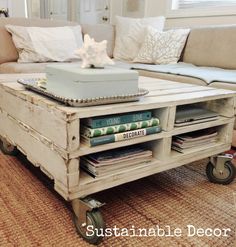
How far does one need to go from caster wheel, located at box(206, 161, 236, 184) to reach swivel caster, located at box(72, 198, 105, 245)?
598 millimetres

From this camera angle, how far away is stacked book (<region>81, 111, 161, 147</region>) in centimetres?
81

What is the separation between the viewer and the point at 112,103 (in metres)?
0.84

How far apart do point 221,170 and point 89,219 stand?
0.65m

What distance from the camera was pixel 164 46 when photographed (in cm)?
236

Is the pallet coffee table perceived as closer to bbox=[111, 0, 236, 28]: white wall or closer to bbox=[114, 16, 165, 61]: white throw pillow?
bbox=[114, 16, 165, 61]: white throw pillow

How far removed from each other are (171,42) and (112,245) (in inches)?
74.9

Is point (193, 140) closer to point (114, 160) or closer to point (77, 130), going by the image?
point (114, 160)

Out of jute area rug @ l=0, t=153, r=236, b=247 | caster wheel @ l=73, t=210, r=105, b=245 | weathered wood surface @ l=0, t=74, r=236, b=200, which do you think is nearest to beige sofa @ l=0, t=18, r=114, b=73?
weathered wood surface @ l=0, t=74, r=236, b=200

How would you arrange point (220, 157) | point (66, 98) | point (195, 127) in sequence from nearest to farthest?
point (66, 98) → point (195, 127) → point (220, 157)

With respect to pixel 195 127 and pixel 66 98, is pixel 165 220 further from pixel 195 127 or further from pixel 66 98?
pixel 66 98

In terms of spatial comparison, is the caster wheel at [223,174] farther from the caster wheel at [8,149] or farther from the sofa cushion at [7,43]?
the sofa cushion at [7,43]

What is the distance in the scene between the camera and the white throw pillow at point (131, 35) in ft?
8.46

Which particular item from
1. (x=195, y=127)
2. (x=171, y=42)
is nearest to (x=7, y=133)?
(x=195, y=127)

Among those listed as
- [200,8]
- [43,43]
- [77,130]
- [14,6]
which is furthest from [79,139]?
[14,6]
